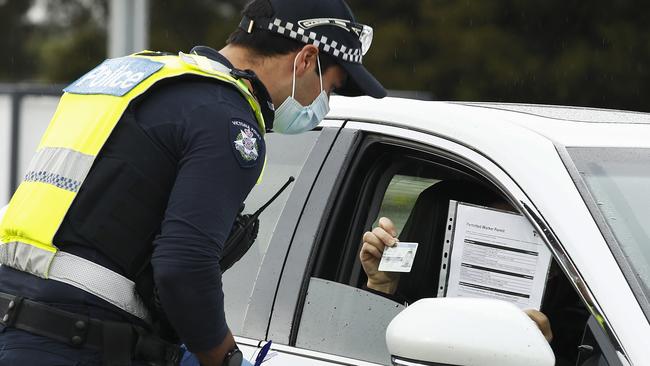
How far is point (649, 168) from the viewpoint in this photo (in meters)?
2.97

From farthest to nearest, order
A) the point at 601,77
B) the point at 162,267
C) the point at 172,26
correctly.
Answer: the point at 172,26, the point at 601,77, the point at 162,267

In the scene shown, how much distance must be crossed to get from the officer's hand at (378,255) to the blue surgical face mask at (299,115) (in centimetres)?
32

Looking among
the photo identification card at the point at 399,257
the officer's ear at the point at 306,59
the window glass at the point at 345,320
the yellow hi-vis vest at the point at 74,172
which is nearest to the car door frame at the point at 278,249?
the window glass at the point at 345,320

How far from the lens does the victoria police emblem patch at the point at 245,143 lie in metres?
2.59

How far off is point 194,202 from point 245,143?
0.17 metres

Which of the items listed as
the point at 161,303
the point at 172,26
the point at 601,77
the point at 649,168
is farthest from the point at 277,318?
the point at 172,26

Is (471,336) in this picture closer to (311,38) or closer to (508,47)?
(311,38)

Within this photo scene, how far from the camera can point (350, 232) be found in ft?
10.9

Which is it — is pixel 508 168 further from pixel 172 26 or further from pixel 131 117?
pixel 172 26

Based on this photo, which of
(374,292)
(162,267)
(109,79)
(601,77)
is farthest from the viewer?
(601,77)

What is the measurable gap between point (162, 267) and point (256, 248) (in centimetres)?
81

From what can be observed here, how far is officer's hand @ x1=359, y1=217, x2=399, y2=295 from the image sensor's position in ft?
10.5

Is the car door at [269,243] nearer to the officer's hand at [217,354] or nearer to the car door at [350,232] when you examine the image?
the car door at [350,232]

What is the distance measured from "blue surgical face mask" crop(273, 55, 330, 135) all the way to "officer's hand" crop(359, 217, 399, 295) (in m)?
0.32
